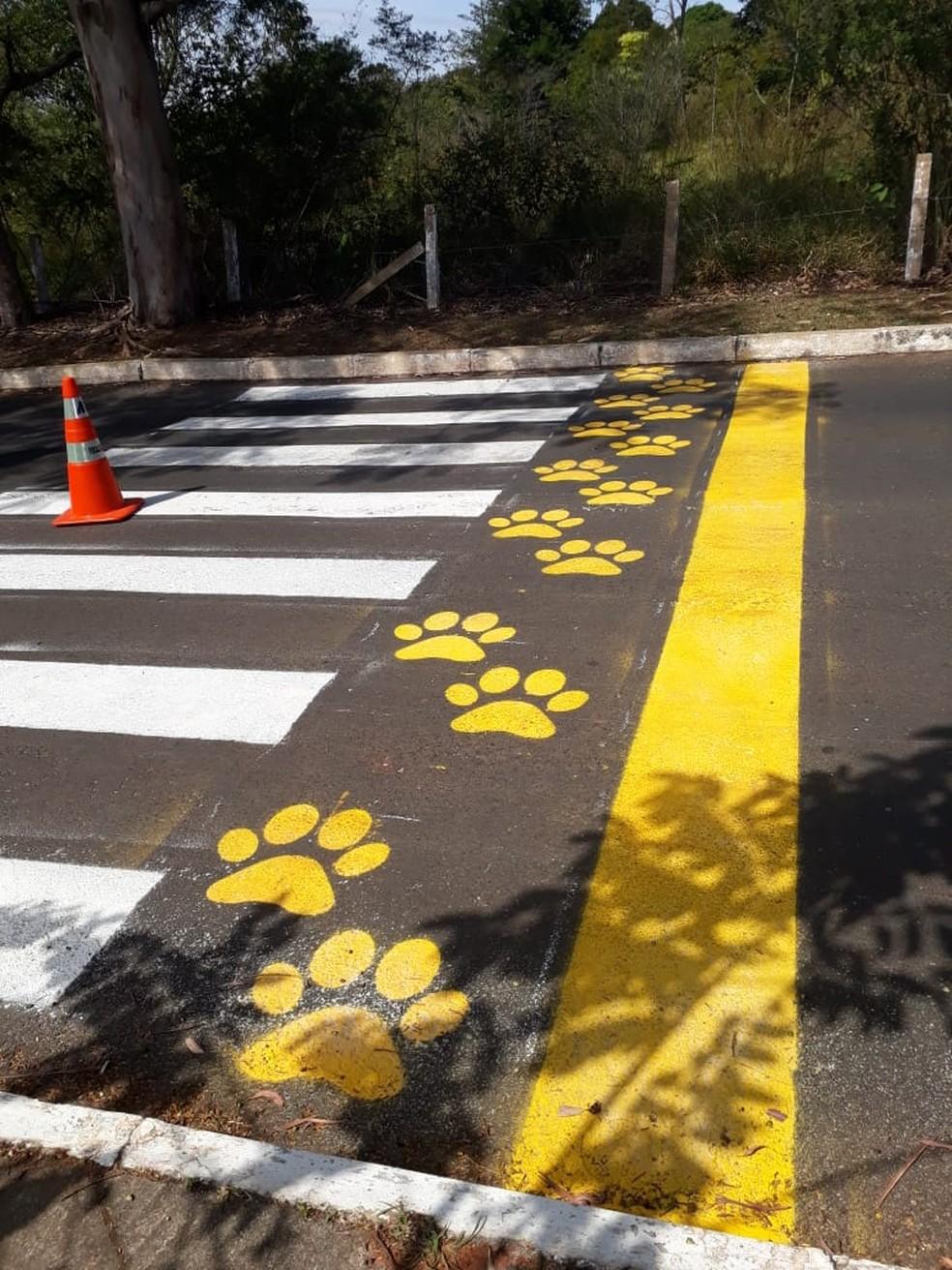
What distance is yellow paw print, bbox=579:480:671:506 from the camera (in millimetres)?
5738

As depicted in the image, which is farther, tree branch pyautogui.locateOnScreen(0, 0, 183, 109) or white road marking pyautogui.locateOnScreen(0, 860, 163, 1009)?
tree branch pyautogui.locateOnScreen(0, 0, 183, 109)

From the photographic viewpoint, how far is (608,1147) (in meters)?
2.16

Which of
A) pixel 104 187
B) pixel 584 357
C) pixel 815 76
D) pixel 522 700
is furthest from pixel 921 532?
pixel 104 187

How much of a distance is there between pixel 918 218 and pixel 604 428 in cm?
486

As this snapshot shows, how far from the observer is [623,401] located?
790 centimetres

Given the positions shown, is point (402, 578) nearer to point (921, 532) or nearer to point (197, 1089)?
point (921, 532)

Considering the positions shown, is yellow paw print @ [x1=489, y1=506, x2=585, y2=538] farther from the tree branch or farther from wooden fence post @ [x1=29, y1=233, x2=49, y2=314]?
wooden fence post @ [x1=29, y1=233, x2=49, y2=314]

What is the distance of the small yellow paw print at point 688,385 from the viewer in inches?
316

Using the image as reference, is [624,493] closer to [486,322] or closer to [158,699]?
[158,699]

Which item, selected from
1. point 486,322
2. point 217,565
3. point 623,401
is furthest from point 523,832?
point 486,322

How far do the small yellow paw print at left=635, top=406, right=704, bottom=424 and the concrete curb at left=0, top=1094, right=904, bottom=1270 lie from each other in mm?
5921

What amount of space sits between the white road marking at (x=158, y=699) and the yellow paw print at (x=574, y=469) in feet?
8.51

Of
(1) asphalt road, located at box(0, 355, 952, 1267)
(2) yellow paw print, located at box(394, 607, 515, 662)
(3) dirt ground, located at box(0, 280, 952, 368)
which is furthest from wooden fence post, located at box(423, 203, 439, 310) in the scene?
(2) yellow paw print, located at box(394, 607, 515, 662)

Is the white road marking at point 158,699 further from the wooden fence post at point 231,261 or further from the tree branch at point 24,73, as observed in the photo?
the tree branch at point 24,73
